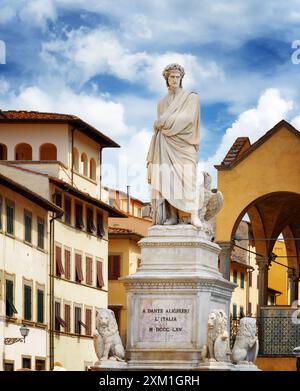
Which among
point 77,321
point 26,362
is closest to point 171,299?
point 26,362

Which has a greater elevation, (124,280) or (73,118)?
(73,118)

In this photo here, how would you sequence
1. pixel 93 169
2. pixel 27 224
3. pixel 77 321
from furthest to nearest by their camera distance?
pixel 93 169 → pixel 77 321 → pixel 27 224

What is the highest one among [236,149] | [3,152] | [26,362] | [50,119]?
[50,119]

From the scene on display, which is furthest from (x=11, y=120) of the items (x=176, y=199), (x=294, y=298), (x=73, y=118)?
(x=176, y=199)

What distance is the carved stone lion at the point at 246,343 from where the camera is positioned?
97.6 ft

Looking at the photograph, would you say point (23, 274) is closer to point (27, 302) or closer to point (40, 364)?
point (27, 302)

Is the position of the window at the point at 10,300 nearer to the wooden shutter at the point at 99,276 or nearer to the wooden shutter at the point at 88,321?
the wooden shutter at the point at 88,321

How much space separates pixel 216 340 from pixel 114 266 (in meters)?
62.8

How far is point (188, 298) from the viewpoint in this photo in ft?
96.1

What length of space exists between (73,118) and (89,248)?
683 cm

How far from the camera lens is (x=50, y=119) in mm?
85750

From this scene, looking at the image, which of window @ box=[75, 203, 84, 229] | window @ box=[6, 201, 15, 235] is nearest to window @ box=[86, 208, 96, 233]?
window @ box=[75, 203, 84, 229]

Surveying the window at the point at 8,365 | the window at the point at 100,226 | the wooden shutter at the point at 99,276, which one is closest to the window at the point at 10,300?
the window at the point at 8,365
